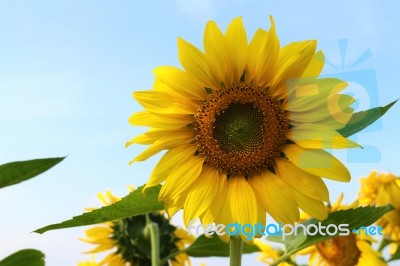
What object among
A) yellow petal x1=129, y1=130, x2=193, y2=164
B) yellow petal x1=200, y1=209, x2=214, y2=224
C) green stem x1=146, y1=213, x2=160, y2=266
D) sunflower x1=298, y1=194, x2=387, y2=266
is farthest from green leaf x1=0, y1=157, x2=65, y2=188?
sunflower x1=298, y1=194, x2=387, y2=266

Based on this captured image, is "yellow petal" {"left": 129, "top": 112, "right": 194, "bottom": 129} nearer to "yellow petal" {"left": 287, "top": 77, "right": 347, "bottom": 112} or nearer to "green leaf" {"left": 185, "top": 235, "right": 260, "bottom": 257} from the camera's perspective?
"yellow petal" {"left": 287, "top": 77, "right": 347, "bottom": 112}

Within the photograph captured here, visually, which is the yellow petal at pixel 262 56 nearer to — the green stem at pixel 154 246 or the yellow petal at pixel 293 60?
the yellow petal at pixel 293 60

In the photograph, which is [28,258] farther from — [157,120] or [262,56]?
[262,56]

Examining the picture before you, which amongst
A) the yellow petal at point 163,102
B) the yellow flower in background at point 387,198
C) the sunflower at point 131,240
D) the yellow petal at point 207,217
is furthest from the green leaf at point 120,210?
the yellow flower in background at point 387,198

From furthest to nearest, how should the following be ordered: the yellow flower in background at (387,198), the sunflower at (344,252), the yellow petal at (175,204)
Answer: the yellow flower in background at (387,198)
the sunflower at (344,252)
the yellow petal at (175,204)

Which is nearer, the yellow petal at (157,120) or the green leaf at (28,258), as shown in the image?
the yellow petal at (157,120)

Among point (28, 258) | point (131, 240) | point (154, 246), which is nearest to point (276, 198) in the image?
point (28, 258)

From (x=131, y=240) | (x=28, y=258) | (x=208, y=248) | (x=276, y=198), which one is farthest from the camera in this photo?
(x=131, y=240)
